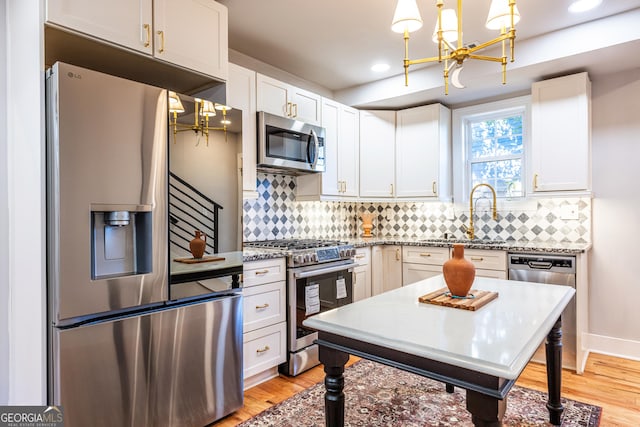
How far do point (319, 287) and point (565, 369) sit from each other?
80.3 inches

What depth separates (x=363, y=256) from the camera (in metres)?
3.68

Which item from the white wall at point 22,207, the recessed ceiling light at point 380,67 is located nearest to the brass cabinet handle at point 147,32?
the white wall at point 22,207

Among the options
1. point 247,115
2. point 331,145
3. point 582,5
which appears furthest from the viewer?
point 331,145

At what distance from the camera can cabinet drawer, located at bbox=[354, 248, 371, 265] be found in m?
3.60

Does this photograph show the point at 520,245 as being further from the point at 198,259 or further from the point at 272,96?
the point at 198,259

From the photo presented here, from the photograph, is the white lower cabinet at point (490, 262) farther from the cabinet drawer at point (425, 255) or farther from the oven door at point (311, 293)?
the oven door at point (311, 293)

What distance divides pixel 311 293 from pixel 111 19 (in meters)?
2.14

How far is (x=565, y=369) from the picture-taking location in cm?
292

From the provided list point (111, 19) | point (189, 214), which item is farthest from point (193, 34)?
point (189, 214)

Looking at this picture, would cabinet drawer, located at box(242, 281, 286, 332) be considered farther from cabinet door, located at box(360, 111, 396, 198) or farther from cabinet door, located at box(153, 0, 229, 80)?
cabinet door, located at box(360, 111, 396, 198)

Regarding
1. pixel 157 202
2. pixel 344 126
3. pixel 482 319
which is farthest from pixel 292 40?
pixel 482 319

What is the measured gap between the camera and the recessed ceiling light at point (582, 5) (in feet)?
7.92

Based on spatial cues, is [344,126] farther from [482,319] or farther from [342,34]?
[482,319]

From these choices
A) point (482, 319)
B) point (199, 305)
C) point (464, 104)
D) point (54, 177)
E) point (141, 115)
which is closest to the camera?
point (482, 319)
